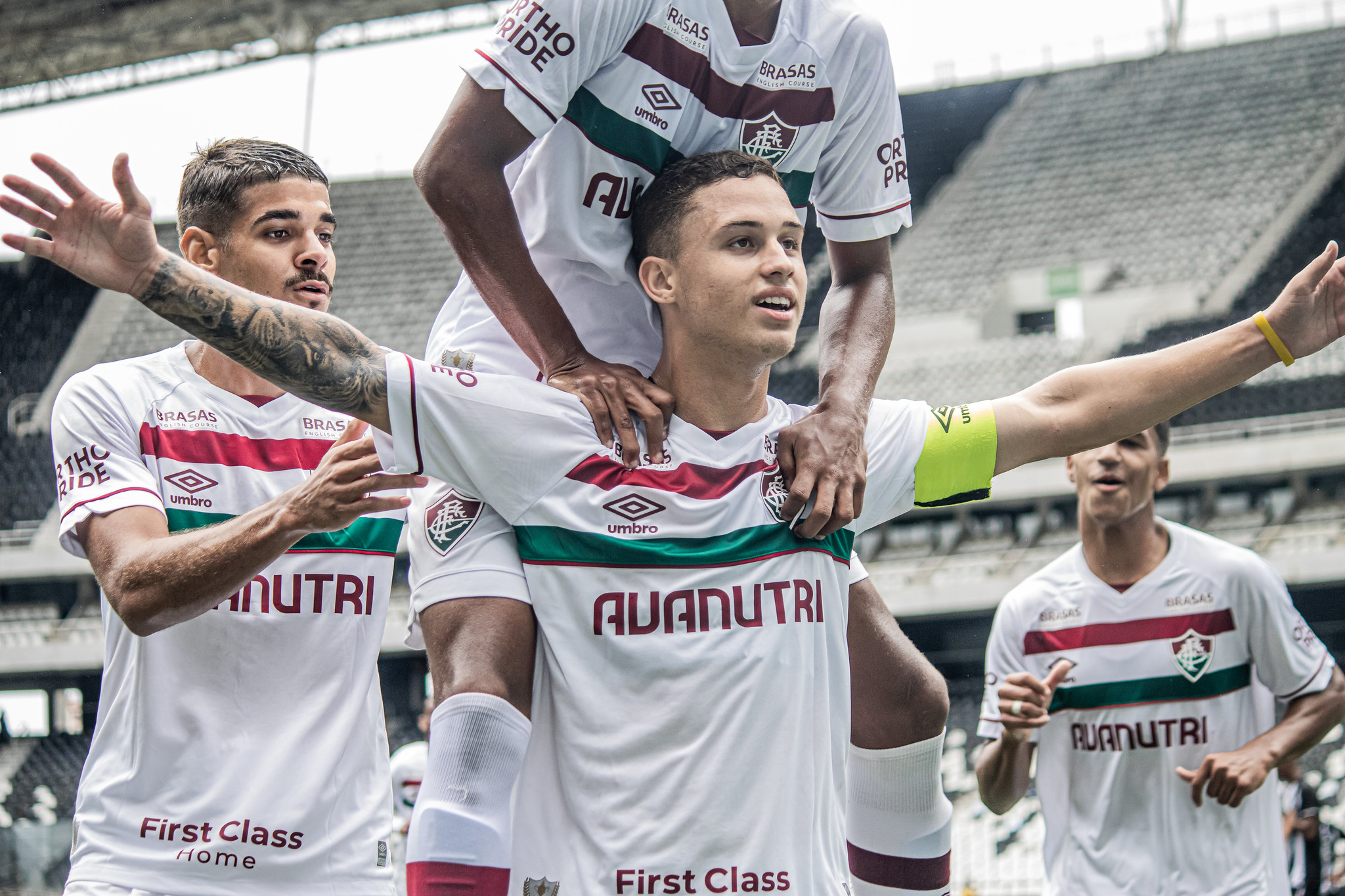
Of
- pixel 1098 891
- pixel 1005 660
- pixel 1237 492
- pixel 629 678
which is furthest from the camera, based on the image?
pixel 1237 492

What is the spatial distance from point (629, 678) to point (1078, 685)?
2.65 metres

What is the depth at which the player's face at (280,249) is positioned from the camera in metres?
3.00

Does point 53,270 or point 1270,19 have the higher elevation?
point 1270,19

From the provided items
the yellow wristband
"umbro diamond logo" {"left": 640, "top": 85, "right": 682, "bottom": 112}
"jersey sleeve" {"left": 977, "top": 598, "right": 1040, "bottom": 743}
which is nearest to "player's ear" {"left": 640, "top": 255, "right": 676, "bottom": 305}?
"umbro diamond logo" {"left": 640, "top": 85, "right": 682, "bottom": 112}

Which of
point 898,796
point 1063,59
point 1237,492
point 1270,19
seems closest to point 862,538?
point 1237,492

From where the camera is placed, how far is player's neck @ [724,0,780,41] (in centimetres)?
278

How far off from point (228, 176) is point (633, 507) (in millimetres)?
1343

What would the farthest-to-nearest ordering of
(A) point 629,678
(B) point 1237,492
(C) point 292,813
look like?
(B) point 1237,492 → (C) point 292,813 → (A) point 629,678

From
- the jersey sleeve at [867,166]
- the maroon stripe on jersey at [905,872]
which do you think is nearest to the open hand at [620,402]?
the jersey sleeve at [867,166]

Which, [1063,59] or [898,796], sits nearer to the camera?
[898,796]

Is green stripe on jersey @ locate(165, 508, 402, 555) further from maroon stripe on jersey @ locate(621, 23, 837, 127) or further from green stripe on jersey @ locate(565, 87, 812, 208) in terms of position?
maroon stripe on jersey @ locate(621, 23, 837, 127)

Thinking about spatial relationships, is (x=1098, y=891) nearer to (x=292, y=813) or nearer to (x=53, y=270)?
(x=292, y=813)

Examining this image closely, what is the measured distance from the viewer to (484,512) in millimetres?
2455

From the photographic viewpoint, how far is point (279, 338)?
2219 millimetres
